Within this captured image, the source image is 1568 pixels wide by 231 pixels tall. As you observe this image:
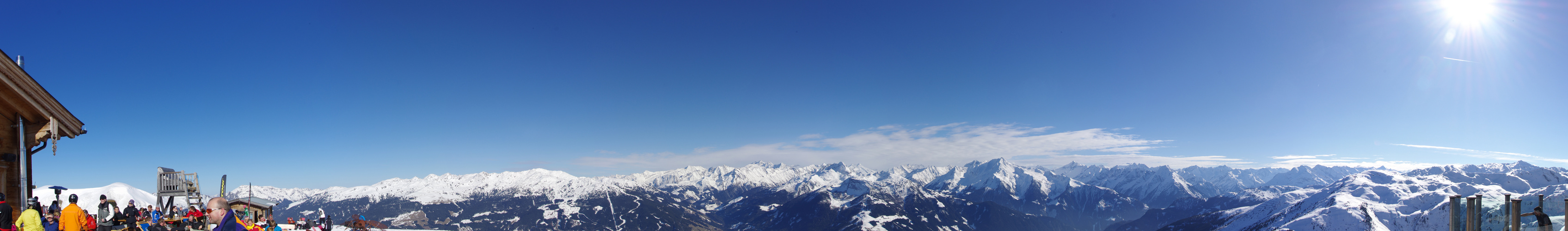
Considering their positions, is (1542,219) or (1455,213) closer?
(1542,219)

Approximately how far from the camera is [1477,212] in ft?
54.3

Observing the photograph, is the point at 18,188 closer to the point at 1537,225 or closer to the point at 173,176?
the point at 173,176

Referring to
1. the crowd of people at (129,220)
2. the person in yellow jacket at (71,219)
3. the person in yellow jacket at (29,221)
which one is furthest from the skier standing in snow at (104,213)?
the person in yellow jacket at (29,221)

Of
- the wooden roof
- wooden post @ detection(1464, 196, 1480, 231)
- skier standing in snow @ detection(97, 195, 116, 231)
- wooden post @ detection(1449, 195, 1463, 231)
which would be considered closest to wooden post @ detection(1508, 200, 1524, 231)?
wooden post @ detection(1464, 196, 1480, 231)

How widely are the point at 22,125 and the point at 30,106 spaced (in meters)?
0.44

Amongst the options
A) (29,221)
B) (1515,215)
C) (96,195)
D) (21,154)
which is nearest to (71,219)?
(29,221)

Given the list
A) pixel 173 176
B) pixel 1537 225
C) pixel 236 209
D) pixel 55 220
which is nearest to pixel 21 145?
pixel 55 220

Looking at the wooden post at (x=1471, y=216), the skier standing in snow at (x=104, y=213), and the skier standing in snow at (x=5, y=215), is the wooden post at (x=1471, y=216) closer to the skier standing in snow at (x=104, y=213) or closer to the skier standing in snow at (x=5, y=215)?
the skier standing in snow at (x=5, y=215)

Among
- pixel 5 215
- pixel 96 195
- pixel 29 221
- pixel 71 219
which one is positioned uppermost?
pixel 5 215

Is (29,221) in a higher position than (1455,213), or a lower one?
higher

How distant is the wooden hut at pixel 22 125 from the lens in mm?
11734

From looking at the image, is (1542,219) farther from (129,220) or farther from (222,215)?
(129,220)

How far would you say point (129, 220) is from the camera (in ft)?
74.0

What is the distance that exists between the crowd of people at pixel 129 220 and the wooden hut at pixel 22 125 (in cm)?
64
